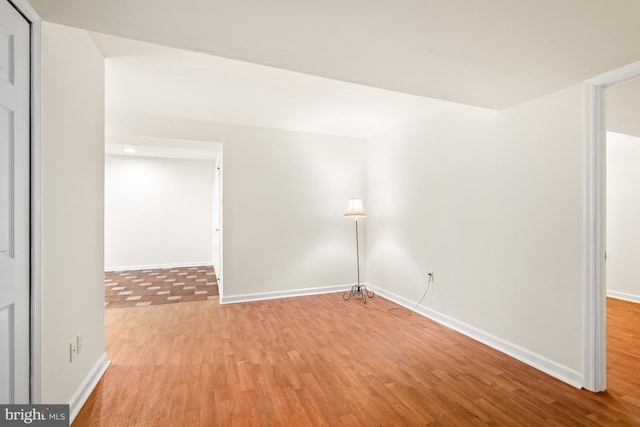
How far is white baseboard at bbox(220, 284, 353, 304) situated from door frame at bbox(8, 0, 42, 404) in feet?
9.08

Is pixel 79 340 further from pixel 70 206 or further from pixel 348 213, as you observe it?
pixel 348 213

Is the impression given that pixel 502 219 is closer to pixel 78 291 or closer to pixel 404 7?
pixel 404 7

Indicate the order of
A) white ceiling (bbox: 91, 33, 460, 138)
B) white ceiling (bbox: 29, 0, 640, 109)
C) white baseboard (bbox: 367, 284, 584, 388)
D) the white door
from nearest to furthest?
the white door < white ceiling (bbox: 29, 0, 640, 109) < white baseboard (bbox: 367, 284, 584, 388) < white ceiling (bbox: 91, 33, 460, 138)

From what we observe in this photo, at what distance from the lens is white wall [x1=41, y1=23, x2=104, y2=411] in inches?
60.5

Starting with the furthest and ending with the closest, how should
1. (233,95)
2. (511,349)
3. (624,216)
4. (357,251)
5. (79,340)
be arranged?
(357,251), (624,216), (233,95), (511,349), (79,340)

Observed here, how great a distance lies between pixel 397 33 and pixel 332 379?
7.74 feet

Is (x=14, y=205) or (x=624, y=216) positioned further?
A: (x=624, y=216)

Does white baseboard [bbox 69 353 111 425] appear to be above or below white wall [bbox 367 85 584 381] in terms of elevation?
below

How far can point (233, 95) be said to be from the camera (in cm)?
314

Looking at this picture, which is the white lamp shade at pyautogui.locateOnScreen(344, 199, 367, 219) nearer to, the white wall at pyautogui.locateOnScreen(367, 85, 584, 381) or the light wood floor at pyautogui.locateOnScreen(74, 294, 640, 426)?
the white wall at pyautogui.locateOnScreen(367, 85, 584, 381)

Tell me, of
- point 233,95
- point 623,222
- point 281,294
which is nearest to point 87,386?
point 281,294

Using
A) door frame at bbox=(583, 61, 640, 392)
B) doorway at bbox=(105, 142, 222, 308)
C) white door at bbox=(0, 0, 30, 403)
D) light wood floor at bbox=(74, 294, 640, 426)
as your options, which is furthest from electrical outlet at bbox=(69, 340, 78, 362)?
doorway at bbox=(105, 142, 222, 308)

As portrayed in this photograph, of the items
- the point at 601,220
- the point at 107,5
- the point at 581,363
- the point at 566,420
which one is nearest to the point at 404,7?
the point at 107,5

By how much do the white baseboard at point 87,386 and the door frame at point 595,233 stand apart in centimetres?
344
